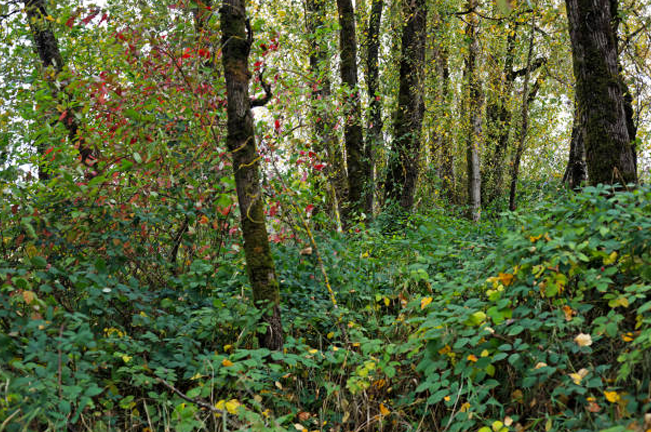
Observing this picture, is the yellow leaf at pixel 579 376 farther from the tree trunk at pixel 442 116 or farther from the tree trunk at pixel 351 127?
the tree trunk at pixel 442 116

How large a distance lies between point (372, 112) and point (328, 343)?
264 inches

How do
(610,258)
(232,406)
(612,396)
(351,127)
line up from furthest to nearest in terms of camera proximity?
(351,127) < (610,258) < (232,406) < (612,396)

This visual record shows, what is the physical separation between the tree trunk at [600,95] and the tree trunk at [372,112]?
3956 mm

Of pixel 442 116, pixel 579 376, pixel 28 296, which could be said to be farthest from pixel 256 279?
pixel 442 116

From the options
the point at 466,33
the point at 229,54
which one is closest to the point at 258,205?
the point at 229,54

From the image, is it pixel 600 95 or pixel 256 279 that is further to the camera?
pixel 600 95

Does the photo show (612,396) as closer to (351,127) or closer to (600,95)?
(600,95)

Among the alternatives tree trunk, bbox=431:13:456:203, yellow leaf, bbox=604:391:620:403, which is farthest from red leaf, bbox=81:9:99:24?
tree trunk, bbox=431:13:456:203

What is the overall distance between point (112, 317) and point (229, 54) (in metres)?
2.43

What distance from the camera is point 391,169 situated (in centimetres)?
999

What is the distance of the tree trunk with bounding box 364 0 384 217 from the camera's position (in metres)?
9.73

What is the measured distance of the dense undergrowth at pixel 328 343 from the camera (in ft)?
9.69

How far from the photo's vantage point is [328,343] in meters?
4.46

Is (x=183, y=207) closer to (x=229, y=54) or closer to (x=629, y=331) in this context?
(x=229, y=54)
